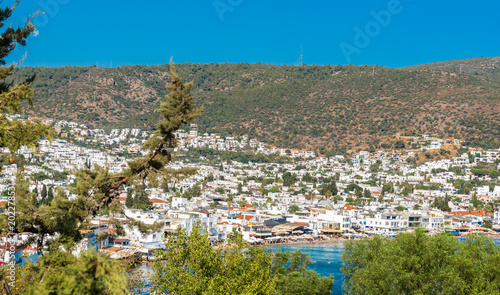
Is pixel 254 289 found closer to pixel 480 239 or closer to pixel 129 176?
pixel 129 176

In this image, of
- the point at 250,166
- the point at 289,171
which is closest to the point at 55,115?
the point at 250,166

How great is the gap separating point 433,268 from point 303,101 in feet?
352

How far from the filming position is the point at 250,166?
318ft

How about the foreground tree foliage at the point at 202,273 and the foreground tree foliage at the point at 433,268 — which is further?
the foreground tree foliage at the point at 433,268

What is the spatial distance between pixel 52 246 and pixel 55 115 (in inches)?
4506

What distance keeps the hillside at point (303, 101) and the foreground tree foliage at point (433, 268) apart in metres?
84.5

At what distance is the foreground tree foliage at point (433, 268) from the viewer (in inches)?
504

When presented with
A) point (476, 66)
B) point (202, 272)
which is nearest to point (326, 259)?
point (202, 272)

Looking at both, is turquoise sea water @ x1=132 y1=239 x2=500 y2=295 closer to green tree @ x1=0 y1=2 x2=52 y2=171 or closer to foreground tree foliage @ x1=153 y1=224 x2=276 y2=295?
foreground tree foliage @ x1=153 y1=224 x2=276 y2=295

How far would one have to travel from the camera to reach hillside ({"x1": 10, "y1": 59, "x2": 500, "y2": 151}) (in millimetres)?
98750

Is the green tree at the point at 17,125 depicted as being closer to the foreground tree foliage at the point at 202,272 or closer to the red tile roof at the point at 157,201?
the foreground tree foliage at the point at 202,272

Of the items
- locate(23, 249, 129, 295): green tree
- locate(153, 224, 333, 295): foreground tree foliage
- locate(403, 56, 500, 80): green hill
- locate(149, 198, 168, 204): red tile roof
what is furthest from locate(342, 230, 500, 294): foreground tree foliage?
locate(403, 56, 500, 80): green hill

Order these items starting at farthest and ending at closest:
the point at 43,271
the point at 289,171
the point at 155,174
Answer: the point at 289,171 < the point at 155,174 < the point at 43,271

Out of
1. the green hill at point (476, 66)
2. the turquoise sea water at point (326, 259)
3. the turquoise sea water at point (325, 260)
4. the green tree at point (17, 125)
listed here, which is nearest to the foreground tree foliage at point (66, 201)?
the green tree at point (17, 125)
